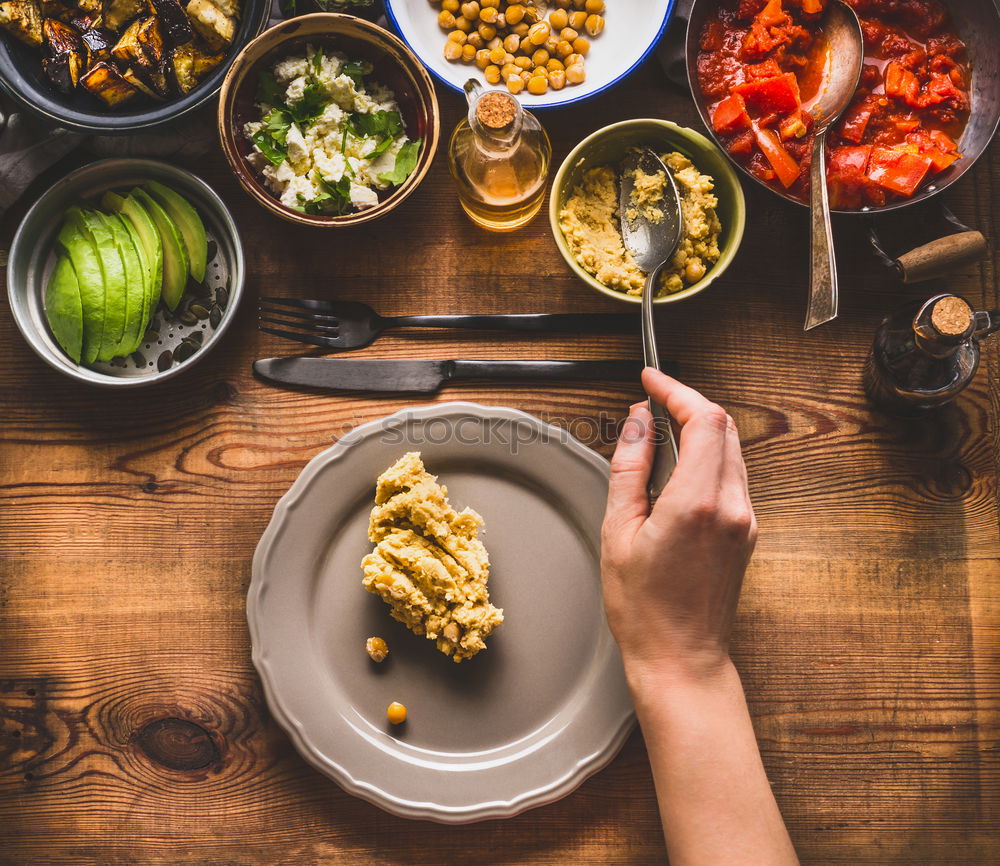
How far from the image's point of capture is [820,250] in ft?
5.29

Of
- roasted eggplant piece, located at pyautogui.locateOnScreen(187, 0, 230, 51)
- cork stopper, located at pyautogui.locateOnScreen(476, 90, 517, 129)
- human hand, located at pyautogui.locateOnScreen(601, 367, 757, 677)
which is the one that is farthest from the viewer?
roasted eggplant piece, located at pyautogui.locateOnScreen(187, 0, 230, 51)

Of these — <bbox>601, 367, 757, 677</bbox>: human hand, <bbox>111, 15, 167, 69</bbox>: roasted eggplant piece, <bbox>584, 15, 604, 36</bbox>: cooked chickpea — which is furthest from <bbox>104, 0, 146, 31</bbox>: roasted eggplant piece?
<bbox>601, 367, 757, 677</bbox>: human hand

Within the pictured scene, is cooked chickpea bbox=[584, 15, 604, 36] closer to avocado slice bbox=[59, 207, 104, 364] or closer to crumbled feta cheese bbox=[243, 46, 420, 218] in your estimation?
crumbled feta cheese bbox=[243, 46, 420, 218]

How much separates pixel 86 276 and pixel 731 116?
4.97 feet

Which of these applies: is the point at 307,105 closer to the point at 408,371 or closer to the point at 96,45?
the point at 96,45

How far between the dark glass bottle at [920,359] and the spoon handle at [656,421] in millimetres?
562

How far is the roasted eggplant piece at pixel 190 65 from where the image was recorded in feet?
5.62

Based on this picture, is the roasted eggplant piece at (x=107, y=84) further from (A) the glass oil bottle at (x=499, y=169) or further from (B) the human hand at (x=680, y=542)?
(B) the human hand at (x=680, y=542)

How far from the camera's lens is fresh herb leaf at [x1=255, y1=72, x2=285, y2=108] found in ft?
5.77

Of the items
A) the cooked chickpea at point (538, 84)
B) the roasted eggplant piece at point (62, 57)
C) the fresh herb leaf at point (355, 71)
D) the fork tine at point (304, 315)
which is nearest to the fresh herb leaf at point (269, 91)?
the fresh herb leaf at point (355, 71)

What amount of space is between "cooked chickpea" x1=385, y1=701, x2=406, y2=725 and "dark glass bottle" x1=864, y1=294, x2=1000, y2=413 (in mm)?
1386

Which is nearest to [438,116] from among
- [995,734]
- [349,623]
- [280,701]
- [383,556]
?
[383,556]

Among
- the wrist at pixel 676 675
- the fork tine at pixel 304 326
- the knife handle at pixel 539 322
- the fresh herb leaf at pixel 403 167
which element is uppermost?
the fresh herb leaf at pixel 403 167

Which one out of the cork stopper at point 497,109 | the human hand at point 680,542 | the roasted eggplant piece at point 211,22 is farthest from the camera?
the roasted eggplant piece at point 211,22
